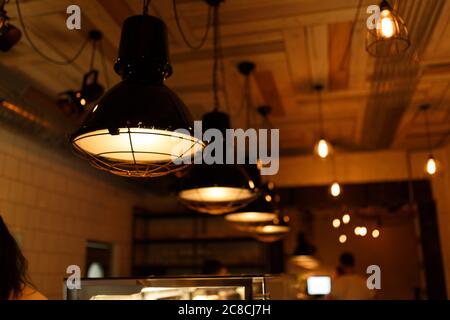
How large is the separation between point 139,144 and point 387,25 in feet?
4.33

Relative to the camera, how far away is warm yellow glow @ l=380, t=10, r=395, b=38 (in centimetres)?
215

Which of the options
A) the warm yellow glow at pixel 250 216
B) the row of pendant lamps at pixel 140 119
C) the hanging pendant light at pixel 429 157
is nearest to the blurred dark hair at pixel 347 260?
the hanging pendant light at pixel 429 157

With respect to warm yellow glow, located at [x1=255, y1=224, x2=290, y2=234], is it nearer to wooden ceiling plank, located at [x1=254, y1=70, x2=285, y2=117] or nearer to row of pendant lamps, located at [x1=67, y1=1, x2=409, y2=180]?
wooden ceiling plank, located at [x1=254, y1=70, x2=285, y2=117]

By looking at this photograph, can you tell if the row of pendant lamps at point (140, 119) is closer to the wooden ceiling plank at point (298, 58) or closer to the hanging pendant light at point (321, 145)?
the wooden ceiling plank at point (298, 58)

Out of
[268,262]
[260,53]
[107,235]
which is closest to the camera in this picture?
[260,53]

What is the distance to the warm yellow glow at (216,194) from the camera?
2619 millimetres

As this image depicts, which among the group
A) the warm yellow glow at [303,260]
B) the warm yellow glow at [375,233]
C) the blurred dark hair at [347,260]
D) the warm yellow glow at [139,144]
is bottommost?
the blurred dark hair at [347,260]

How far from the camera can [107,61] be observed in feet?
13.2

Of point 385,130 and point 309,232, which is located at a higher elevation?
point 385,130

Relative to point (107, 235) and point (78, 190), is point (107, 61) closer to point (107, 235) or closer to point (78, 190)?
point (78, 190)

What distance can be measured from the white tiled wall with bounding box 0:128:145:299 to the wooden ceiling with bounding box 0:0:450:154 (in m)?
0.74

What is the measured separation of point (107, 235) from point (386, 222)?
23.2 feet

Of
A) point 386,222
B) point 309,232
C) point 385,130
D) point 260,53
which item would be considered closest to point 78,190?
point 260,53

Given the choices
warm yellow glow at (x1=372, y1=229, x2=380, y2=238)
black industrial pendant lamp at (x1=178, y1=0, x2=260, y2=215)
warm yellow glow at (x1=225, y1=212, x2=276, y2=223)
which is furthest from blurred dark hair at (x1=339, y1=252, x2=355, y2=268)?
warm yellow glow at (x1=372, y1=229, x2=380, y2=238)
